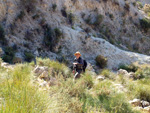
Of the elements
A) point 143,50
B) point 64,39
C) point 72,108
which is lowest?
point 143,50

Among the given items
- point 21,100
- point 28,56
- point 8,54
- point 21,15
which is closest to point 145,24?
point 21,15

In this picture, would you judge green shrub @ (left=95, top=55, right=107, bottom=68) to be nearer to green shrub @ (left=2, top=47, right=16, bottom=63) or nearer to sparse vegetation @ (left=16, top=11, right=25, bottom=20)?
green shrub @ (left=2, top=47, right=16, bottom=63)

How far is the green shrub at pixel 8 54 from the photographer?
8.56 metres

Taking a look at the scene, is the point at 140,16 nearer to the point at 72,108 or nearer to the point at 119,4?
the point at 119,4

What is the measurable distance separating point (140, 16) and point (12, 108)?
2948cm

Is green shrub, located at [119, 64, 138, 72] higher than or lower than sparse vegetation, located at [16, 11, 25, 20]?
lower

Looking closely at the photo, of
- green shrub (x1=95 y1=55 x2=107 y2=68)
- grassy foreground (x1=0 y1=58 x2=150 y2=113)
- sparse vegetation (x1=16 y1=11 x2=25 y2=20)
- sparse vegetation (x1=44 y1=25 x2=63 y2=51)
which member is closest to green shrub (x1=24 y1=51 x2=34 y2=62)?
sparse vegetation (x1=44 y1=25 x2=63 y2=51)

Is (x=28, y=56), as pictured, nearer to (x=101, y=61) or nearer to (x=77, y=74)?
(x=77, y=74)

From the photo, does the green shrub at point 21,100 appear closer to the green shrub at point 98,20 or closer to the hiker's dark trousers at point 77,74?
the hiker's dark trousers at point 77,74

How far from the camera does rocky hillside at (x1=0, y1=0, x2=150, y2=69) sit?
10.6m

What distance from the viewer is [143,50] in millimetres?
24672

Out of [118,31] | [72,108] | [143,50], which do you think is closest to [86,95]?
[72,108]

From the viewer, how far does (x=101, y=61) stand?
13.1 m

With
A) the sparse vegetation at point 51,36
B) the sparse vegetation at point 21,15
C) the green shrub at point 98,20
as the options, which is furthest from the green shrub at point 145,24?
the sparse vegetation at point 21,15
